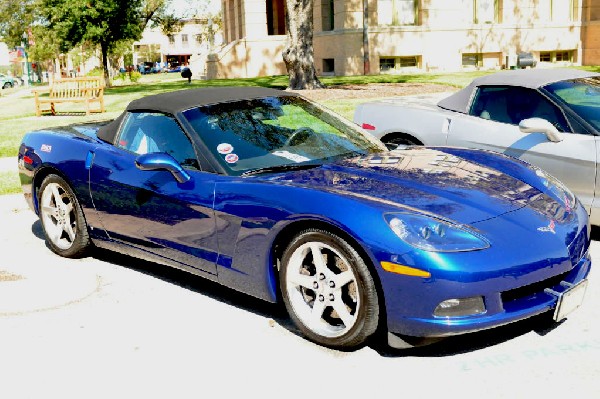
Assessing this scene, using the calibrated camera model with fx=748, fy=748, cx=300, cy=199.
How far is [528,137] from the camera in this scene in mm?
6297

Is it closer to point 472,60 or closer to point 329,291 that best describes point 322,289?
point 329,291

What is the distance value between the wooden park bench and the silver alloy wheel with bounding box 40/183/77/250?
13.2m

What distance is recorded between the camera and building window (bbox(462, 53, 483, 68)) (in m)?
31.0

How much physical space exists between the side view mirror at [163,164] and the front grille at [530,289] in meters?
2.06

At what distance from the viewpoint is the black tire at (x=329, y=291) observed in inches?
147

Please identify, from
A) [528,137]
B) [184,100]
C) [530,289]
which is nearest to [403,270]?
[530,289]

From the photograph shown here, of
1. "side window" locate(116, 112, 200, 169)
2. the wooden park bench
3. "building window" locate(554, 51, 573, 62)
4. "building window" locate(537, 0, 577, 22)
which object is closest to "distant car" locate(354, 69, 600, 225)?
"side window" locate(116, 112, 200, 169)

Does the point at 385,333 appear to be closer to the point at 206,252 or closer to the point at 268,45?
the point at 206,252

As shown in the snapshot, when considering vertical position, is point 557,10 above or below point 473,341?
above

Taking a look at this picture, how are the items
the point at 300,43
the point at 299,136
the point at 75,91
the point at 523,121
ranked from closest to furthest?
1. the point at 299,136
2. the point at 523,121
3. the point at 75,91
4. the point at 300,43

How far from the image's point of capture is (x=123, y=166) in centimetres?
522

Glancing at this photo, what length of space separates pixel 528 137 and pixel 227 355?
354 centimetres

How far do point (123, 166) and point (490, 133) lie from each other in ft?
10.7

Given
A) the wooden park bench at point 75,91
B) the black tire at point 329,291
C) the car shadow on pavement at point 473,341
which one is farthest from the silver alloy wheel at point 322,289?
the wooden park bench at point 75,91
